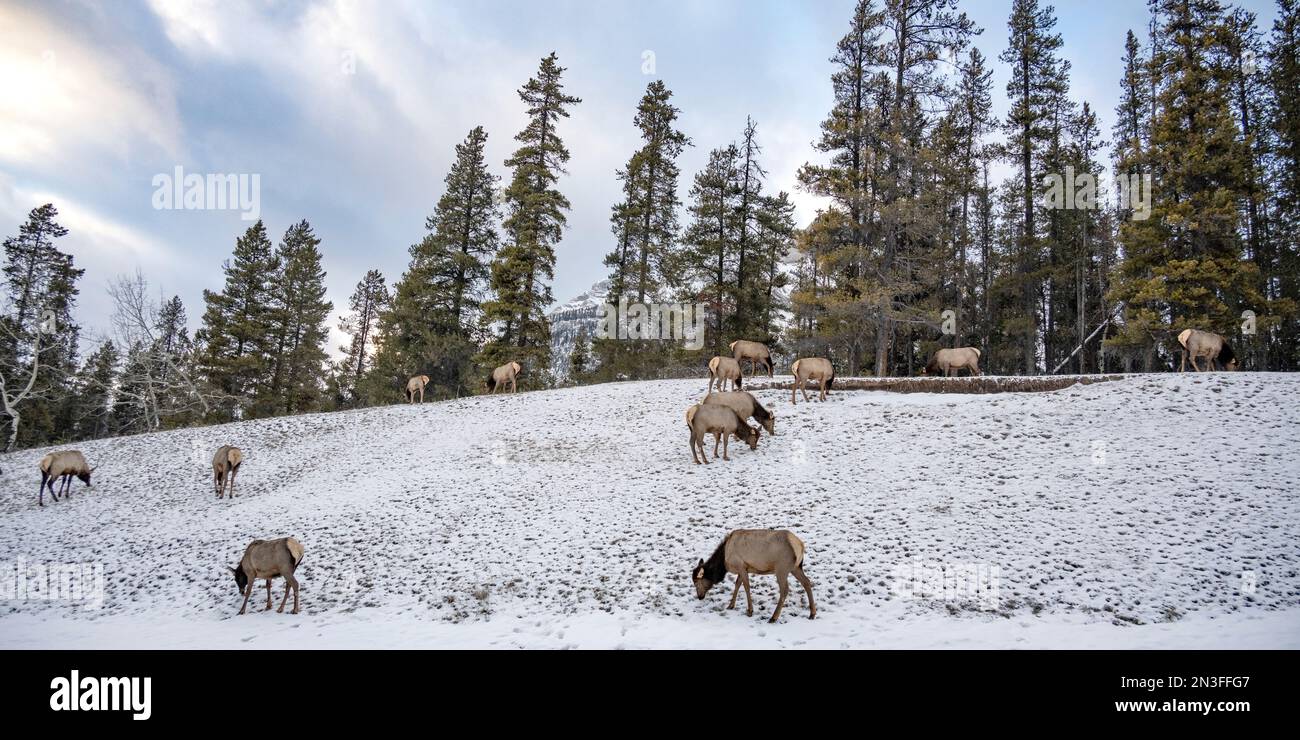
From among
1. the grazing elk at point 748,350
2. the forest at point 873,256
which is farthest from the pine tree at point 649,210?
the grazing elk at point 748,350

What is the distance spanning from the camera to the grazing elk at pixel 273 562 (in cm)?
888

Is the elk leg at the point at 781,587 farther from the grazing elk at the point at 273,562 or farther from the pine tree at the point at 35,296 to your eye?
the pine tree at the point at 35,296

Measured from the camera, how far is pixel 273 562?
8.96m

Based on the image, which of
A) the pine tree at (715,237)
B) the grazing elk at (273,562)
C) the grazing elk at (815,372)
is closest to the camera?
the grazing elk at (273,562)

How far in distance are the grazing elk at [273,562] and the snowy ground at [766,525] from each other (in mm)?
447

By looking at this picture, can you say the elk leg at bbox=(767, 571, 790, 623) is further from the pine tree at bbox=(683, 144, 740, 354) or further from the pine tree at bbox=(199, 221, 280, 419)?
the pine tree at bbox=(199, 221, 280, 419)

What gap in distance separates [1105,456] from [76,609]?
69.8 ft

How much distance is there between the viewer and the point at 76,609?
972cm

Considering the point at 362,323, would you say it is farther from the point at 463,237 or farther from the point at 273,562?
the point at 273,562

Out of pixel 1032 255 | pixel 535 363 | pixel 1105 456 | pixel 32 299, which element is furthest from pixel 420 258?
pixel 1032 255

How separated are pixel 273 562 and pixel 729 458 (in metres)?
10.4

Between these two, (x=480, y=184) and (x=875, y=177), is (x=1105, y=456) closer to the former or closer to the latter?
(x=875, y=177)

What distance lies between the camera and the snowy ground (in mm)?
7664

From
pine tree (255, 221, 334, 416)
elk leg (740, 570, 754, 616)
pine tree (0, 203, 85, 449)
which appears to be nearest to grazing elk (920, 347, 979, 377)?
elk leg (740, 570, 754, 616)
